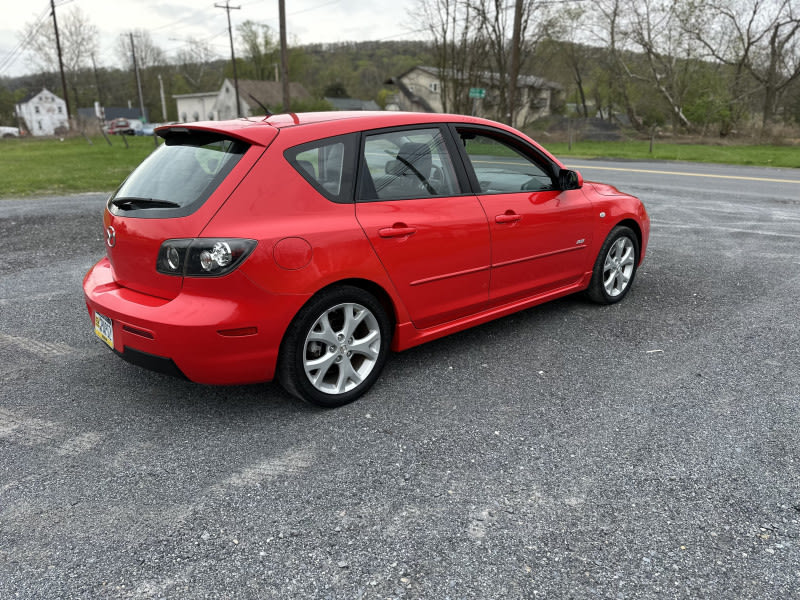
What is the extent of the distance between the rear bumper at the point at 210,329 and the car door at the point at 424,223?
709 mm

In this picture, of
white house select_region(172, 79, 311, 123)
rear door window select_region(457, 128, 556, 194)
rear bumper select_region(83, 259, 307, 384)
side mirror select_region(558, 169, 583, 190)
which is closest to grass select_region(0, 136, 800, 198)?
rear bumper select_region(83, 259, 307, 384)

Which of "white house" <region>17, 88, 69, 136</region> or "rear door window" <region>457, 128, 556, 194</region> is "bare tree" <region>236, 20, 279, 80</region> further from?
"rear door window" <region>457, 128, 556, 194</region>

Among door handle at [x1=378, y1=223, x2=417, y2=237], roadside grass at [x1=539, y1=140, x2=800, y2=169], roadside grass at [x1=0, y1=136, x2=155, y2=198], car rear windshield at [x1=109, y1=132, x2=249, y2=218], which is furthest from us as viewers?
roadside grass at [x1=539, y1=140, x2=800, y2=169]

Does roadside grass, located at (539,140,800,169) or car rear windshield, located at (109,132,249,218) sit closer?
car rear windshield, located at (109,132,249,218)

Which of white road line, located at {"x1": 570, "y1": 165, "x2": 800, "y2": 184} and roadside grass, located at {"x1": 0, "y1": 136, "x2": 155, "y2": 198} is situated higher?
roadside grass, located at {"x1": 0, "y1": 136, "x2": 155, "y2": 198}

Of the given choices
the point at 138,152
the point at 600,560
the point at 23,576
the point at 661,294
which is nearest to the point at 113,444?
the point at 23,576

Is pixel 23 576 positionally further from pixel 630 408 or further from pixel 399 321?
pixel 630 408

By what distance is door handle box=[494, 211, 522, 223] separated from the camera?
397cm

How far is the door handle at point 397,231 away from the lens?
3363 mm

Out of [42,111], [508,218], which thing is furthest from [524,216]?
[42,111]

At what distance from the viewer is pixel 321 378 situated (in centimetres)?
331

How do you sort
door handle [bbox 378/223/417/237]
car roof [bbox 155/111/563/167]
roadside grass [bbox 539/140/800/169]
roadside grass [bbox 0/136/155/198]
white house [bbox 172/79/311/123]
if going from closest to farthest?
car roof [bbox 155/111/563/167] → door handle [bbox 378/223/417/237] → roadside grass [bbox 0/136/155/198] → roadside grass [bbox 539/140/800/169] → white house [bbox 172/79/311/123]

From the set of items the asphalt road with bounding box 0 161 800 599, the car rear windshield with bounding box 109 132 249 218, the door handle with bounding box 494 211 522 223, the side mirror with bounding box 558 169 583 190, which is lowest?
the asphalt road with bounding box 0 161 800 599

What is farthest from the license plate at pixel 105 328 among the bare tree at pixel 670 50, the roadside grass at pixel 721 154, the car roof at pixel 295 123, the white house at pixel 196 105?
the white house at pixel 196 105
